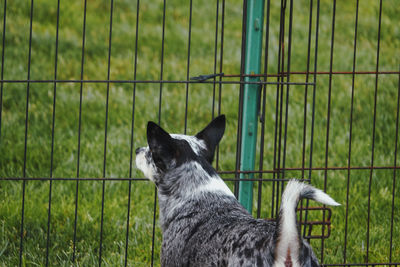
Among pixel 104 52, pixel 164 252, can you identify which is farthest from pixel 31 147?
pixel 164 252

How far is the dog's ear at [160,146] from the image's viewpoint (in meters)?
3.58

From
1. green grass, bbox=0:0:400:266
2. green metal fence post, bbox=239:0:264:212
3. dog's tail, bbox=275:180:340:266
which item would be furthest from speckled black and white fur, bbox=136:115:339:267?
green grass, bbox=0:0:400:266

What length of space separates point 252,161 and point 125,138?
230cm

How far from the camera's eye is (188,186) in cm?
367

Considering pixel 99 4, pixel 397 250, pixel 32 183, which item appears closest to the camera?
pixel 397 250

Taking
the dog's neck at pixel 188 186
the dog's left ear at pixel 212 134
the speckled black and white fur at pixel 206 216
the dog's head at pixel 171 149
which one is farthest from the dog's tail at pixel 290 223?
the dog's left ear at pixel 212 134

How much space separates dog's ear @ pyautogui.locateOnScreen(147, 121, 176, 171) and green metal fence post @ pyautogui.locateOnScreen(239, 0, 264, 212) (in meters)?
0.69

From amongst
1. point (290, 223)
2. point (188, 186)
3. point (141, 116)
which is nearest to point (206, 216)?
point (188, 186)

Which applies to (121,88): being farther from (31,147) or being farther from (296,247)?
(296,247)

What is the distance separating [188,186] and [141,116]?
118 inches

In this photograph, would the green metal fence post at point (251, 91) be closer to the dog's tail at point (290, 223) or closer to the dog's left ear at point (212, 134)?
the dog's left ear at point (212, 134)

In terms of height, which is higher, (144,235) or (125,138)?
(125,138)

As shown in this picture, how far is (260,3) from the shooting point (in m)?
4.13

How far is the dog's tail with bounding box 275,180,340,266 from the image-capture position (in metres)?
2.84
